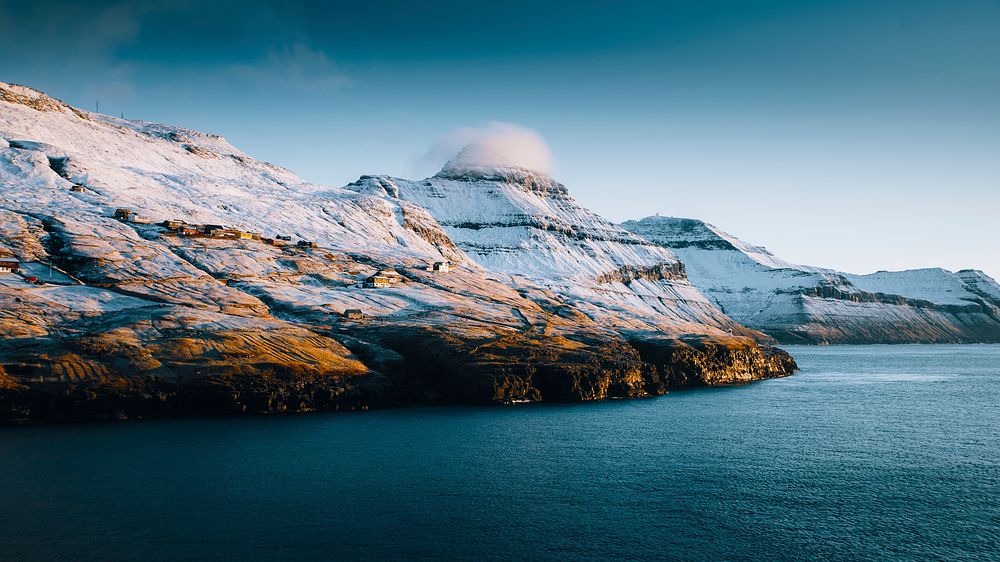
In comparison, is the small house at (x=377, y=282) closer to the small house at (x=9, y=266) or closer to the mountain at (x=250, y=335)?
the mountain at (x=250, y=335)

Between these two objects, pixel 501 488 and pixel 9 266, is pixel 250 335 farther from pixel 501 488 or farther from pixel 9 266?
pixel 501 488

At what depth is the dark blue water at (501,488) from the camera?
1943 inches

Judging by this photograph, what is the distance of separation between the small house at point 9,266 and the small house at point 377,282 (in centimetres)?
7381

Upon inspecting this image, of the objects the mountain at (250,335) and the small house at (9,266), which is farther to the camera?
the small house at (9,266)

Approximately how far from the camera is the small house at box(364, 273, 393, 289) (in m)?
178

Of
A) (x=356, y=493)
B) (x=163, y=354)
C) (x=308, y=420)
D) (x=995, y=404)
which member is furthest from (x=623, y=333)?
(x=356, y=493)

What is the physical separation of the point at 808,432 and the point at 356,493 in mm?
64795

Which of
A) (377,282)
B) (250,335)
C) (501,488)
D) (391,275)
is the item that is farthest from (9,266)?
(501,488)

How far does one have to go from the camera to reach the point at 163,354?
348 ft

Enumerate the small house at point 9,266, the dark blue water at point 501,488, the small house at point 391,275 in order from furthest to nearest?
1. the small house at point 391,275
2. the small house at point 9,266
3. the dark blue water at point 501,488

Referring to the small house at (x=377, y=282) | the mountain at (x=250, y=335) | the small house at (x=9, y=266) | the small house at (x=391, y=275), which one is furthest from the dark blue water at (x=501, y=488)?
the small house at (x=391, y=275)

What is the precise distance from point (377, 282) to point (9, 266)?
78.2m

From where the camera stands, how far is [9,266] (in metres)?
134

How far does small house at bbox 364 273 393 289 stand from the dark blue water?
7686 centimetres
